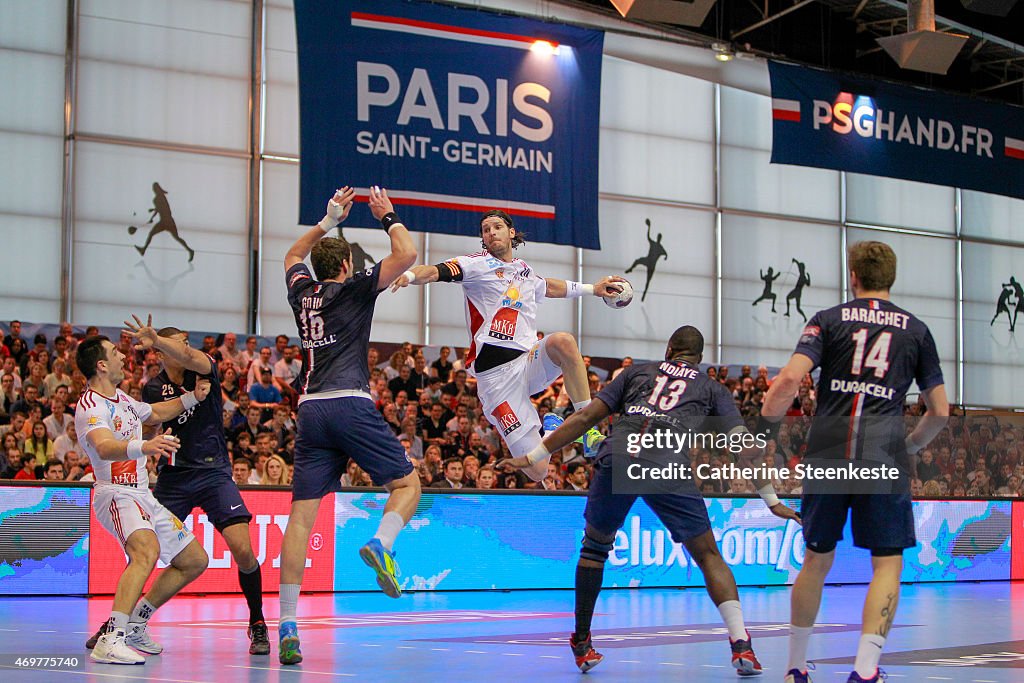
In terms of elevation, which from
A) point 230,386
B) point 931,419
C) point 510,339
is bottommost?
point 931,419

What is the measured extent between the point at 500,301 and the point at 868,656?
16.1 ft

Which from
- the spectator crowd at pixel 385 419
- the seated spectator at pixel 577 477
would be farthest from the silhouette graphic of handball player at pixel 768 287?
the seated spectator at pixel 577 477

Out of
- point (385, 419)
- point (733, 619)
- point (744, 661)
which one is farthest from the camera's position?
point (385, 419)

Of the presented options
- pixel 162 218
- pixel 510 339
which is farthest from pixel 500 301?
pixel 162 218

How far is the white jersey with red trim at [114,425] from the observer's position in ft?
29.4

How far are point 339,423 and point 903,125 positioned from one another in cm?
1633

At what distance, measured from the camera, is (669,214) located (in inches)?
1255

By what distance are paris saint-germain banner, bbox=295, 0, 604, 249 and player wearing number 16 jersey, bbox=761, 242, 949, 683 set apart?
11.3m

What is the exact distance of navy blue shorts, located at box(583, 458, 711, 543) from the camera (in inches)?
322

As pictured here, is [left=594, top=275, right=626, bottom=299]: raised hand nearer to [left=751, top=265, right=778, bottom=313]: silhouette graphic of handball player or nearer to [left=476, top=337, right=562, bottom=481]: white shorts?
[left=476, top=337, right=562, bottom=481]: white shorts

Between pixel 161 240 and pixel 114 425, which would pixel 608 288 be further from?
pixel 161 240

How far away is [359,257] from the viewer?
87.5 feet

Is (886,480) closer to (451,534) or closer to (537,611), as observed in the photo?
(537,611)

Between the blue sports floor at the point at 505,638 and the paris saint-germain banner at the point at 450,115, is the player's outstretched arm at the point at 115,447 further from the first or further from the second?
the paris saint-germain banner at the point at 450,115
